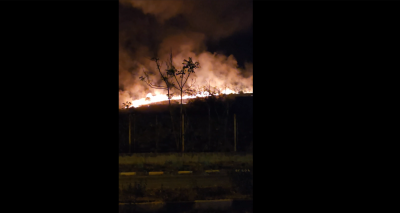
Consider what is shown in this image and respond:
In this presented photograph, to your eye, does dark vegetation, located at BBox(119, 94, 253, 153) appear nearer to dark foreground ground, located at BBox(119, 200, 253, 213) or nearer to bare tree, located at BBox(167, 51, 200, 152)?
bare tree, located at BBox(167, 51, 200, 152)

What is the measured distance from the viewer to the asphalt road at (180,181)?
17.5 feet

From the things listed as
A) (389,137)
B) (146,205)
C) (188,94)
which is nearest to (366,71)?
(389,137)

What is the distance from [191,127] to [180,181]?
440cm

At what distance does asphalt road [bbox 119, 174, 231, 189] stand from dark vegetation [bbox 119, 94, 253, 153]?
3.56 metres

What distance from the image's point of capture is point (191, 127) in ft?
33.0

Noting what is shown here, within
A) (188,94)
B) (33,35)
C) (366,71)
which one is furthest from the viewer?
(188,94)

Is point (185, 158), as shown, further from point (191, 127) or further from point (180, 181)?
point (180, 181)

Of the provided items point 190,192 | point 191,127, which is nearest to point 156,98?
point 191,127

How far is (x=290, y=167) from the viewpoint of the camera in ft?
7.38

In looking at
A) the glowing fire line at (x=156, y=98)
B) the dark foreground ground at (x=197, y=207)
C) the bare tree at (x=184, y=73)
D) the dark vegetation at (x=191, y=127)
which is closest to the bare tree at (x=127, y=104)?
the glowing fire line at (x=156, y=98)

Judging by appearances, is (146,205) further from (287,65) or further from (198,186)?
(287,65)

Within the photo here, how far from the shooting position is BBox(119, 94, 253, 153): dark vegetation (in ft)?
32.0

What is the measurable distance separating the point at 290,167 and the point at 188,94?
724cm

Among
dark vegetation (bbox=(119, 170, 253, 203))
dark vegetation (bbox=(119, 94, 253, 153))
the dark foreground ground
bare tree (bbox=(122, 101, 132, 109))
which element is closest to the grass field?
dark vegetation (bbox=(119, 94, 253, 153))
